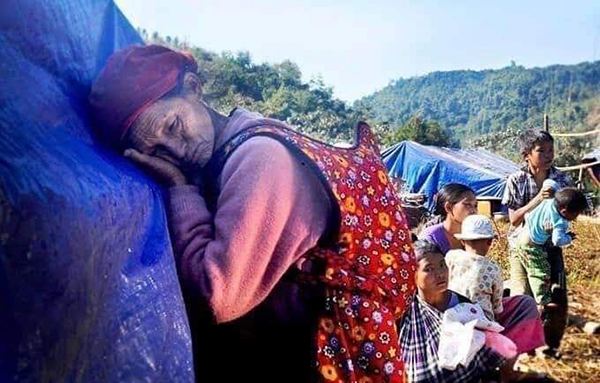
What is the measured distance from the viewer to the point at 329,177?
108 centimetres

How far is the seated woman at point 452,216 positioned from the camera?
3.68 m

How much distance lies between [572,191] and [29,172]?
4039 millimetres

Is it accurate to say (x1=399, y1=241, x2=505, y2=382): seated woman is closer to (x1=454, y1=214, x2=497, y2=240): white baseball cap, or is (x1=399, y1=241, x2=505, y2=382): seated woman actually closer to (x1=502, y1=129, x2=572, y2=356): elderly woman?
(x1=454, y1=214, x2=497, y2=240): white baseball cap

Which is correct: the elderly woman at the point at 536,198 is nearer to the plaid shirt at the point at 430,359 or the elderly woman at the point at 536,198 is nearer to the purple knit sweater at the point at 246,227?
the plaid shirt at the point at 430,359

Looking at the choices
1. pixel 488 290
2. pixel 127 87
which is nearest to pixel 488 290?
pixel 488 290

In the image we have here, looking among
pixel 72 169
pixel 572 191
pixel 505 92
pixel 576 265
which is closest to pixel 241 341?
pixel 72 169

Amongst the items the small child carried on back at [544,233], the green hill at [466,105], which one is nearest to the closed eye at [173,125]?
the small child carried on back at [544,233]

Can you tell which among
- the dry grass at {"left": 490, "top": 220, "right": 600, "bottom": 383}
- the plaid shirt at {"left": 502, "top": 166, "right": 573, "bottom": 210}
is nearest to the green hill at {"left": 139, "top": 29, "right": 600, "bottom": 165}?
the dry grass at {"left": 490, "top": 220, "right": 600, "bottom": 383}

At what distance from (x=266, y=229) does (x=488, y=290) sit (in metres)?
2.55

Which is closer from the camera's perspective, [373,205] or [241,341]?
[241,341]

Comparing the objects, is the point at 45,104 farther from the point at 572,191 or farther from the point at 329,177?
the point at 572,191

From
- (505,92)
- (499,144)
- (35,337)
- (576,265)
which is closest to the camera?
(35,337)

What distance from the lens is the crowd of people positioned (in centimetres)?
96

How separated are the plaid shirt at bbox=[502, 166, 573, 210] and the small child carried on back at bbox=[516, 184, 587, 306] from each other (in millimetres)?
165
